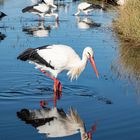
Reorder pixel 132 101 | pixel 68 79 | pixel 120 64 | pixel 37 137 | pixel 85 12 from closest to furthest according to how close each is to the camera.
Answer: pixel 37 137 → pixel 132 101 → pixel 68 79 → pixel 120 64 → pixel 85 12

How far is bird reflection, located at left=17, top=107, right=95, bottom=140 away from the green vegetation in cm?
799

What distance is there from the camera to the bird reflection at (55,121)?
8.17 m

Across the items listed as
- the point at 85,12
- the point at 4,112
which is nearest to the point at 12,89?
the point at 4,112

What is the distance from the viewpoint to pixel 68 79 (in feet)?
40.0

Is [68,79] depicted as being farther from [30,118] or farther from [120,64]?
[30,118]

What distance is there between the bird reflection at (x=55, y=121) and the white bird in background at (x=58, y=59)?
1.48m

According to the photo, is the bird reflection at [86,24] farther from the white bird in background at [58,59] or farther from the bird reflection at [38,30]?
the white bird in background at [58,59]

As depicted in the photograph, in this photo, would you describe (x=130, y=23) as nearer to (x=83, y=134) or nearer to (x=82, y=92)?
(x=82, y=92)

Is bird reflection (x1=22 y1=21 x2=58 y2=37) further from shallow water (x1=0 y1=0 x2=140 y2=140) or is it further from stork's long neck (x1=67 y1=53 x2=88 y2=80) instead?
stork's long neck (x1=67 y1=53 x2=88 y2=80)

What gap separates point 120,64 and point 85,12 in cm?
1564

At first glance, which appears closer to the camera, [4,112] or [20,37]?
[4,112]

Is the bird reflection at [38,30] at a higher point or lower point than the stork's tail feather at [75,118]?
lower

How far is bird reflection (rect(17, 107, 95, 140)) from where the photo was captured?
8.17 meters

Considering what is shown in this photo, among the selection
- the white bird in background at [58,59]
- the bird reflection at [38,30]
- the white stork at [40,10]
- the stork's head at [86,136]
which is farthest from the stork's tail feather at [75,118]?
the white stork at [40,10]
